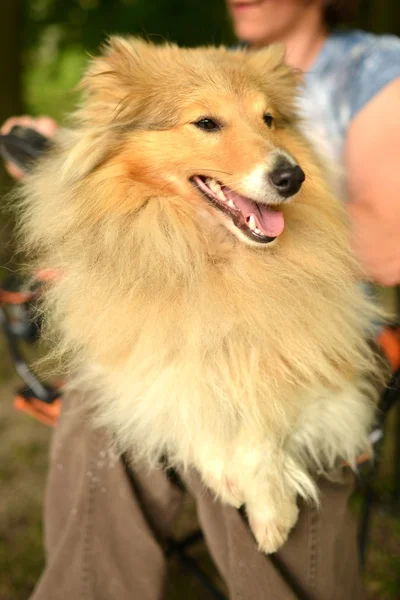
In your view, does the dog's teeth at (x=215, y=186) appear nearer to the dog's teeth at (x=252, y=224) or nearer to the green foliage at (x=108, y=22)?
the dog's teeth at (x=252, y=224)

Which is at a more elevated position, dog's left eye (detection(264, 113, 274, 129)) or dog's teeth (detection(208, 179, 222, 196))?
dog's teeth (detection(208, 179, 222, 196))

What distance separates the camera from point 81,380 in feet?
5.19

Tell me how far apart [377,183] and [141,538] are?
Result: 110 cm

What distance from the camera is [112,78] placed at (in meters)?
1.46

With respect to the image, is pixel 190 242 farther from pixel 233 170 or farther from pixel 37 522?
pixel 37 522

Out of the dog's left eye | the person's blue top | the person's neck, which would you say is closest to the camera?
the dog's left eye

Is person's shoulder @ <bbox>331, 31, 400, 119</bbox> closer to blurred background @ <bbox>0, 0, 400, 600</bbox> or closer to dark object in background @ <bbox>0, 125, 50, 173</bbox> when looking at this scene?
blurred background @ <bbox>0, 0, 400, 600</bbox>

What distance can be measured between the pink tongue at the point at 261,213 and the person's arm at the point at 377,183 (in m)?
0.30

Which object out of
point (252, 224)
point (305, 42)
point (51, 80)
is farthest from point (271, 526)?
point (51, 80)

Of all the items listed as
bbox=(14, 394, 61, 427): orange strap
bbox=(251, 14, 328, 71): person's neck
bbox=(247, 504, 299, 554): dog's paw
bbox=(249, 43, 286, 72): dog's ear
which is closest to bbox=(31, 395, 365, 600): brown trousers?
bbox=(247, 504, 299, 554): dog's paw

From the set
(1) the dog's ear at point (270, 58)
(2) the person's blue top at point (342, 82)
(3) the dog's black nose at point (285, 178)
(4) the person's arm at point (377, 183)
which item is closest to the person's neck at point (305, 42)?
(2) the person's blue top at point (342, 82)

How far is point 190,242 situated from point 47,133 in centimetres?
90

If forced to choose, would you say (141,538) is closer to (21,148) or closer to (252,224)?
(252,224)

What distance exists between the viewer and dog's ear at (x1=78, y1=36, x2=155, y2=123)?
1.46 m
